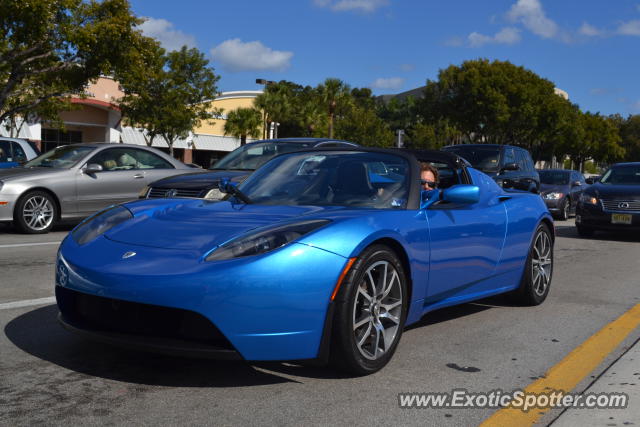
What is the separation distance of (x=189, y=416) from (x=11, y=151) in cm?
1118

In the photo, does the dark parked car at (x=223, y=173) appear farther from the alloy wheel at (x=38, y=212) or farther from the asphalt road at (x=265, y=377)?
the asphalt road at (x=265, y=377)

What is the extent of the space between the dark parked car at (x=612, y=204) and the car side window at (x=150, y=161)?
7.57m

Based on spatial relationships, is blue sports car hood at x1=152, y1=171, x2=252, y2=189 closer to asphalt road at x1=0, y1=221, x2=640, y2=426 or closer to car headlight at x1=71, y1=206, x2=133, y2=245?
asphalt road at x1=0, y1=221, x2=640, y2=426

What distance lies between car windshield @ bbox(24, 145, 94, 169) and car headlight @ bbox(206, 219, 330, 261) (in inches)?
328

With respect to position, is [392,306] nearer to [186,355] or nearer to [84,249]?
[186,355]

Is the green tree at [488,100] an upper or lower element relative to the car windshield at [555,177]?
upper

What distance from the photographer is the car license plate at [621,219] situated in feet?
40.6

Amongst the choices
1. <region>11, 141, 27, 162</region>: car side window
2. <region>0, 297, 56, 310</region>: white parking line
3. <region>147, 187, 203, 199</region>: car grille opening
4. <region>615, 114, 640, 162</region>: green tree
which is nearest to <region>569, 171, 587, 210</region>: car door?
<region>147, 187, 203, 199</region>: car grille opening

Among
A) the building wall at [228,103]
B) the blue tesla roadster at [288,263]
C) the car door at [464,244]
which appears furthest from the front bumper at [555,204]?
the building wall at [228,103]

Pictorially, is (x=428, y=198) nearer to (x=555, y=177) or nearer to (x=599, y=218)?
(x=599, y=218)

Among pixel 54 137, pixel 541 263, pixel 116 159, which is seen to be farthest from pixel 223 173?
pixel 54 137

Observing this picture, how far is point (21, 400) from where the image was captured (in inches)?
126

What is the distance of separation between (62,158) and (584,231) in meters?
9.45

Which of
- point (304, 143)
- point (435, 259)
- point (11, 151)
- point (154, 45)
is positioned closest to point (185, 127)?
point (154, 45)
